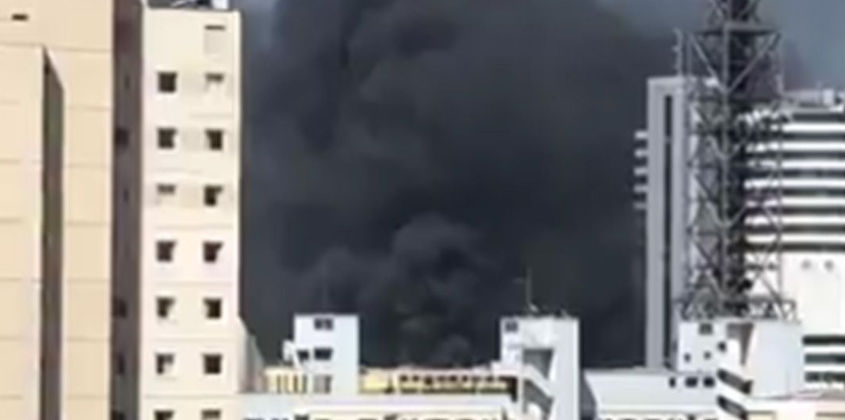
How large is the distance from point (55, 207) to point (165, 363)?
192cm

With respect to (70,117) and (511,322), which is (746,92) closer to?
(511,322)

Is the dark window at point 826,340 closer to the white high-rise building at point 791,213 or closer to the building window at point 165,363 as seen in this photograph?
the white high-rise building at point 791,213

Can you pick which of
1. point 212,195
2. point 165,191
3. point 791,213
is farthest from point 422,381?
point 165,191

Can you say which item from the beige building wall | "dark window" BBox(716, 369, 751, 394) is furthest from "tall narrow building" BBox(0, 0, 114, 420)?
"dark window" BBox(716, 369, 751, 394)

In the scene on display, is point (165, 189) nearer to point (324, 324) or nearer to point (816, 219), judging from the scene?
point (324, 324)

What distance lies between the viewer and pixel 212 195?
10.6 m

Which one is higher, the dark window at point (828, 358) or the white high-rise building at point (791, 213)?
the white high-rise building at point (791, 213)

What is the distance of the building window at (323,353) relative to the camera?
2902cm

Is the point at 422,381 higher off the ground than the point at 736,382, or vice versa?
the point at 736,382

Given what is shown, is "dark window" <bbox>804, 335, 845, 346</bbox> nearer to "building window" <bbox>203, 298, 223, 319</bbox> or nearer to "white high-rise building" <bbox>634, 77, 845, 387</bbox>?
"white high-rise building" <bbox>634, 77, 845, 387</bbox>

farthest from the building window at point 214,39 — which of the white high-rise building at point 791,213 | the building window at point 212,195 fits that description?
the white high-rise building at point 791,213

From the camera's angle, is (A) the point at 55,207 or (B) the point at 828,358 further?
(B) the point at 828,358

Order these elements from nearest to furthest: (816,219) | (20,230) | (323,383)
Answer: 1. (20,230)
2. (323,383)
3. (816,219)

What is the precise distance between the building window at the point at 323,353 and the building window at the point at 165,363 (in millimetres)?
18495
